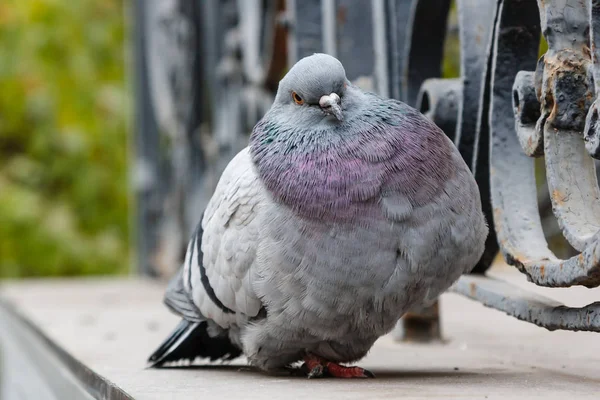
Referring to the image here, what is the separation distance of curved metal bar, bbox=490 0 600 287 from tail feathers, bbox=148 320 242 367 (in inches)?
36.9

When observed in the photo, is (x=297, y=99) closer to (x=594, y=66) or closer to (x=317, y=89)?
(x=317, y=89)

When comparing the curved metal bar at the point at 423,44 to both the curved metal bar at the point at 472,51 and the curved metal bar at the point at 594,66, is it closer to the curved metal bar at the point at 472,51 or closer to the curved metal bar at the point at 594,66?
the curved metal bar at the point at 472,51

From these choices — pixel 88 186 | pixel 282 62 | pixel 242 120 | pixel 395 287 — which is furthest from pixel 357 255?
pixel 88 186

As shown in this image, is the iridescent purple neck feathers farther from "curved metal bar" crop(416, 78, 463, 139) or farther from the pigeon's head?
"curved metal bar" crop(416, 78, 463, 139)

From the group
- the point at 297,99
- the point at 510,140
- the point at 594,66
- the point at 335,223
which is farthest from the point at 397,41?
the point at 594,66

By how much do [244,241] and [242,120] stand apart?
323 cm

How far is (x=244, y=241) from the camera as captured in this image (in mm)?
2664

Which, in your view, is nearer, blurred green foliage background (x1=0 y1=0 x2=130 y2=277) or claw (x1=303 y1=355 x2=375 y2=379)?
claw (x1=303 y1=355 x2=375 y2=379)

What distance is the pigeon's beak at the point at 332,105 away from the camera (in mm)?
2576

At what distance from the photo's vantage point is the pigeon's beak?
2576 millimetres

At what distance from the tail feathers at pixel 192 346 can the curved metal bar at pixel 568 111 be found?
48.2 inches

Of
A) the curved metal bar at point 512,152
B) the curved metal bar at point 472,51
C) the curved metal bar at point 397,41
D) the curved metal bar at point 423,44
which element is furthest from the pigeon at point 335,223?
the curved metal bar at point 397,41

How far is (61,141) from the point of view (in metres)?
11.2

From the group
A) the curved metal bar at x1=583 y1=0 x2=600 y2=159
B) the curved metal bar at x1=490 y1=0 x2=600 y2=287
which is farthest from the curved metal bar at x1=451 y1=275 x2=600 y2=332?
the curved metal bar at x1=583 y1=0 x2=600 y2=159
